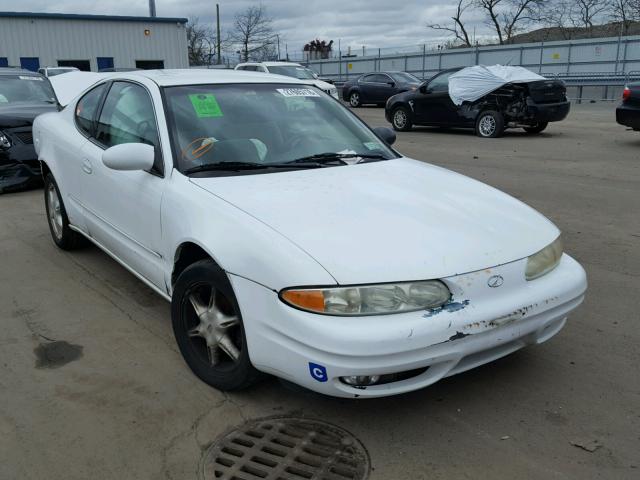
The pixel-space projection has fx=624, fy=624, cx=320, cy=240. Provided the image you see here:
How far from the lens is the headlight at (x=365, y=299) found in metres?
2.54

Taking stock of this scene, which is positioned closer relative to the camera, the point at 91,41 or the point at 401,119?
the point at 401,119

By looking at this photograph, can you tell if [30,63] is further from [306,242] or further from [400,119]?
[306,242]

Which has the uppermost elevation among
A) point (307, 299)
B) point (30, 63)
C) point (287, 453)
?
point (30, 63)

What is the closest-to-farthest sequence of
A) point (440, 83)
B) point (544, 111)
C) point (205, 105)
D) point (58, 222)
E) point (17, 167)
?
point (205, 105) < point (58, 222) < point (17, 167) < point (544, 111) < point (440, 83)

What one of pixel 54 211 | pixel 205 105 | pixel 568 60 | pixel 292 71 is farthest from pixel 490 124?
pixel 568 60

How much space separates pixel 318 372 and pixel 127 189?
1.93 meters

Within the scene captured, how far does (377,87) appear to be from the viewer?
23.6m

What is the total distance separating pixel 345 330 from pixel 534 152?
9.86 metres

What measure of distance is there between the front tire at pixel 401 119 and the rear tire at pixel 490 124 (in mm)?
2164

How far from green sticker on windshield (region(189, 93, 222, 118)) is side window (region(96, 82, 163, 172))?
265 mm

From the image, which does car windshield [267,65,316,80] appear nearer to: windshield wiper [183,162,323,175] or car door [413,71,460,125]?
car door [413,71,460,125]

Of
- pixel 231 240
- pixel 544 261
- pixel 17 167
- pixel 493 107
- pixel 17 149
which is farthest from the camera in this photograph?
pixel 493 107

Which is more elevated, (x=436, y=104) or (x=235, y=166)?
(x=235, y=166)

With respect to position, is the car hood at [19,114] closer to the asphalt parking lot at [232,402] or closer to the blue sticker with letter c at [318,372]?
the asphalt parking lot at [232,402]
